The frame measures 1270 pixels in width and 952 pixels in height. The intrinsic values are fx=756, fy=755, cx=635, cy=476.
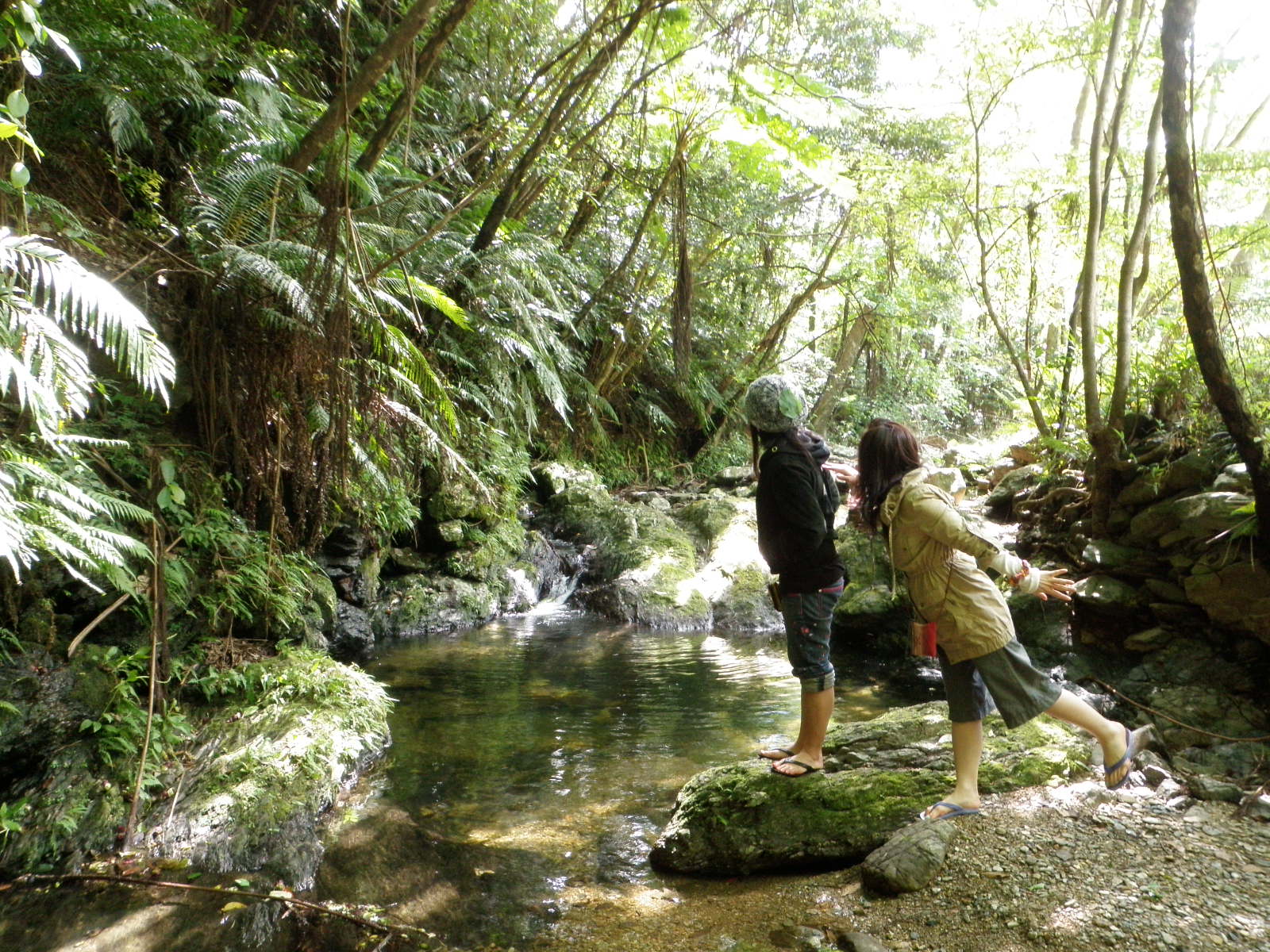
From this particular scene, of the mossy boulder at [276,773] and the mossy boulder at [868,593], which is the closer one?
the mossy boulder at [276,773]

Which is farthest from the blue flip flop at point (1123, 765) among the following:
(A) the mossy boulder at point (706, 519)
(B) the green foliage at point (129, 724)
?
(A) the mossy boulder at point (706, 519)

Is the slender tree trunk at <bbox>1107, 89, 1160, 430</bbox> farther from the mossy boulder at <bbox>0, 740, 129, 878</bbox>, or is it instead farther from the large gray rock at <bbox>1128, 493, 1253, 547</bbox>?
the mossy boulder at <bbox>0, 740, 129, 878</bbox>

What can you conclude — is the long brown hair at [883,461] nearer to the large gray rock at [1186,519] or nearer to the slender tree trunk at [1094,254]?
the large gray rock at [1186,519]

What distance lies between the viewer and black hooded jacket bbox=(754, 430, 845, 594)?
3.20 m

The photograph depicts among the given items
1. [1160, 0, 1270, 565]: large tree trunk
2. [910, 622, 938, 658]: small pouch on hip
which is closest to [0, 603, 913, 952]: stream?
[910, 622, 938, 658]: small pouch on hip

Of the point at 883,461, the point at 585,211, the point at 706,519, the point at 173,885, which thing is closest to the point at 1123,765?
the point at 883,461

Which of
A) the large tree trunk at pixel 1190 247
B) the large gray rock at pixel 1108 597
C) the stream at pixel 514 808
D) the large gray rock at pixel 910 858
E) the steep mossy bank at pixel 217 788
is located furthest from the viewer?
the large gray rock at pixel 1108 597

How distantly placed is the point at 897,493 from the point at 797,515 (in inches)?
16.2

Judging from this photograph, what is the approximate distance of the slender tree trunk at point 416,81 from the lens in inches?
184

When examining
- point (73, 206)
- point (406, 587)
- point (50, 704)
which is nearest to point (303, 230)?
point (73, 206)

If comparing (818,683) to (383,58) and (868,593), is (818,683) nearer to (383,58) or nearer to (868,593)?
(383,58)

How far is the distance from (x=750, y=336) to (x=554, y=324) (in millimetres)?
4985

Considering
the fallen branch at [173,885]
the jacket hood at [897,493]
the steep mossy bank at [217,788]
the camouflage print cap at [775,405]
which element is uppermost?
the camouflage print cap at [775,405]

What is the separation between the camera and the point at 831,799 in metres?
3.31
